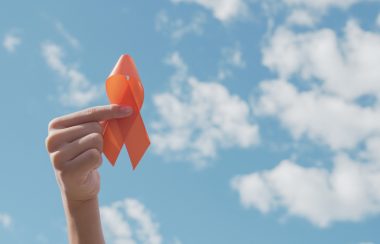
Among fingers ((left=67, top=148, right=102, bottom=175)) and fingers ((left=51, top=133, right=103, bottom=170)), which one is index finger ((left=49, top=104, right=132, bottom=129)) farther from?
fingers ((left=67, top=148, right=102, bottom=175))

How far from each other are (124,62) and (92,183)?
0.96 metres

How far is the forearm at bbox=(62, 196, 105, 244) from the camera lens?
12.9 feet

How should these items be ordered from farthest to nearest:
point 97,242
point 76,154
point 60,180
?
point 97,242 < point 60,180 < point 76,154

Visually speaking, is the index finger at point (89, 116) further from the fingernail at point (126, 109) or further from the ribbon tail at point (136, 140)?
the ribbon tail at point (136, 140)

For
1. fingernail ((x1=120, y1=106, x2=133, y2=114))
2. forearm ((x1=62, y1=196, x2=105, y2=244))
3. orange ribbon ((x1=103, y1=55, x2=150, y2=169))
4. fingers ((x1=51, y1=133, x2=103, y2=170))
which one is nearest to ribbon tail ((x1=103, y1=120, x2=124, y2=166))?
orange ribbon ((x1=103, y1=55, x2=150, y2=169))

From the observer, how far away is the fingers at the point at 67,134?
3.51m

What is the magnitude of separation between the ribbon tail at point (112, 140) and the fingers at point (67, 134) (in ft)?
0.66

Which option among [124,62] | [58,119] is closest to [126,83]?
[124,62]

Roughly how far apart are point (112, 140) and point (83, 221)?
676 millimetres

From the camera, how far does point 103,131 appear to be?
379 cm

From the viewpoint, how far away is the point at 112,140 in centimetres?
380

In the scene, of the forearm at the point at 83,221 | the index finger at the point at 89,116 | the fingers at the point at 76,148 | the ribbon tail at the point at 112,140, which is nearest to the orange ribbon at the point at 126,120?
the ribbon tail at the point at 112,140

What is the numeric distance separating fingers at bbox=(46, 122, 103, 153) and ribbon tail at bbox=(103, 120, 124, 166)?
200 millimetres

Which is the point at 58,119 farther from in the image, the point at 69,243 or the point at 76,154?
the point at 69,243
